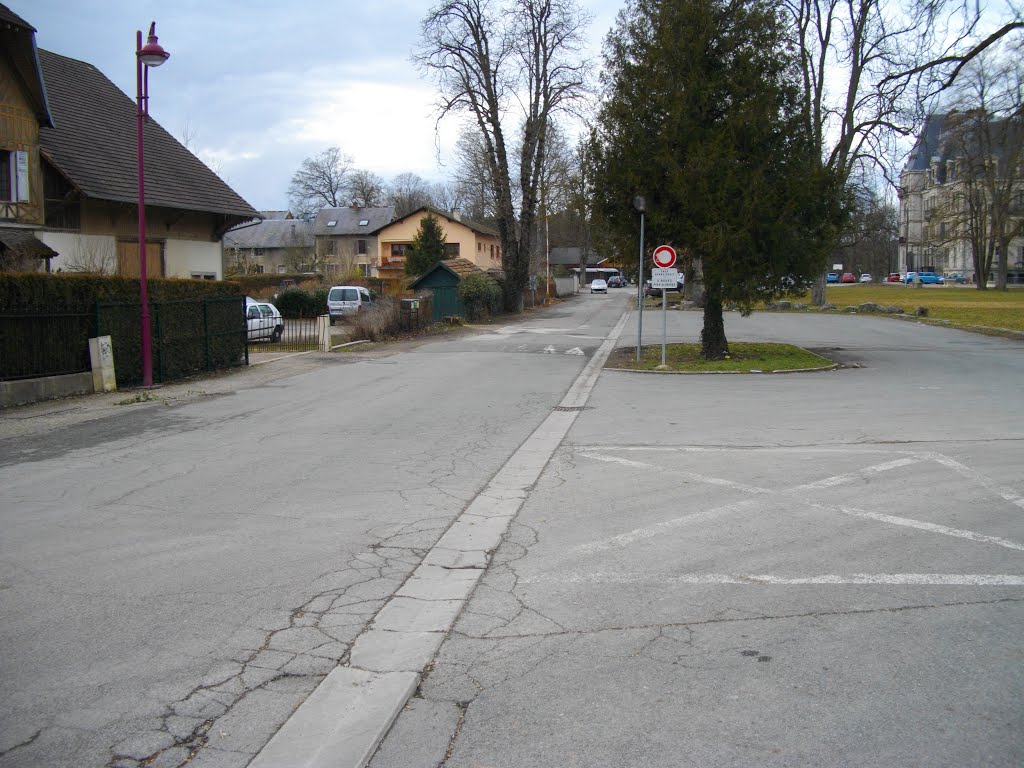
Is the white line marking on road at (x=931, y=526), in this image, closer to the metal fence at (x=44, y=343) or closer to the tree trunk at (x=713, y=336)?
the metal fence at (x=44, y=343)

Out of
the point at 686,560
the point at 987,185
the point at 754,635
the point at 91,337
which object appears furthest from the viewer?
the point at 987,185

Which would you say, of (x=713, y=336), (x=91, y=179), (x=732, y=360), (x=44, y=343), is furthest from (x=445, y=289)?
(x=44, y=343)

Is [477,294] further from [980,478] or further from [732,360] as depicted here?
[980,478]

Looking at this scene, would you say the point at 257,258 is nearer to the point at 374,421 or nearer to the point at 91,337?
the point at 91,337

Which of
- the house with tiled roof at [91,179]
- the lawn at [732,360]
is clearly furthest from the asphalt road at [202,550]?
the house with tiled roof at [91,179]

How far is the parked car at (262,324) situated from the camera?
2859cm

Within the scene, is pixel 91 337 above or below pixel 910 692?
above

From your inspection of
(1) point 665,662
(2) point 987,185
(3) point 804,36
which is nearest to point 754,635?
(1) point 665,662

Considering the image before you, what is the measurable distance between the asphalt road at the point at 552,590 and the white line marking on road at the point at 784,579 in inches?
1.0

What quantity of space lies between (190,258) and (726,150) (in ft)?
65.5

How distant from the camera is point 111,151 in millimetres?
27172

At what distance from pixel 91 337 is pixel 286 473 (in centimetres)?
893

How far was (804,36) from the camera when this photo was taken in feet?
130

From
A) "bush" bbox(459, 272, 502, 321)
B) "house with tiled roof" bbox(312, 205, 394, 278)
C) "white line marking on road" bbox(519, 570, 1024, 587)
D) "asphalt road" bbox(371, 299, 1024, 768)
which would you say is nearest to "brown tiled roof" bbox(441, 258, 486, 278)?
"bush" bbox(459, 272, 502, 321)
